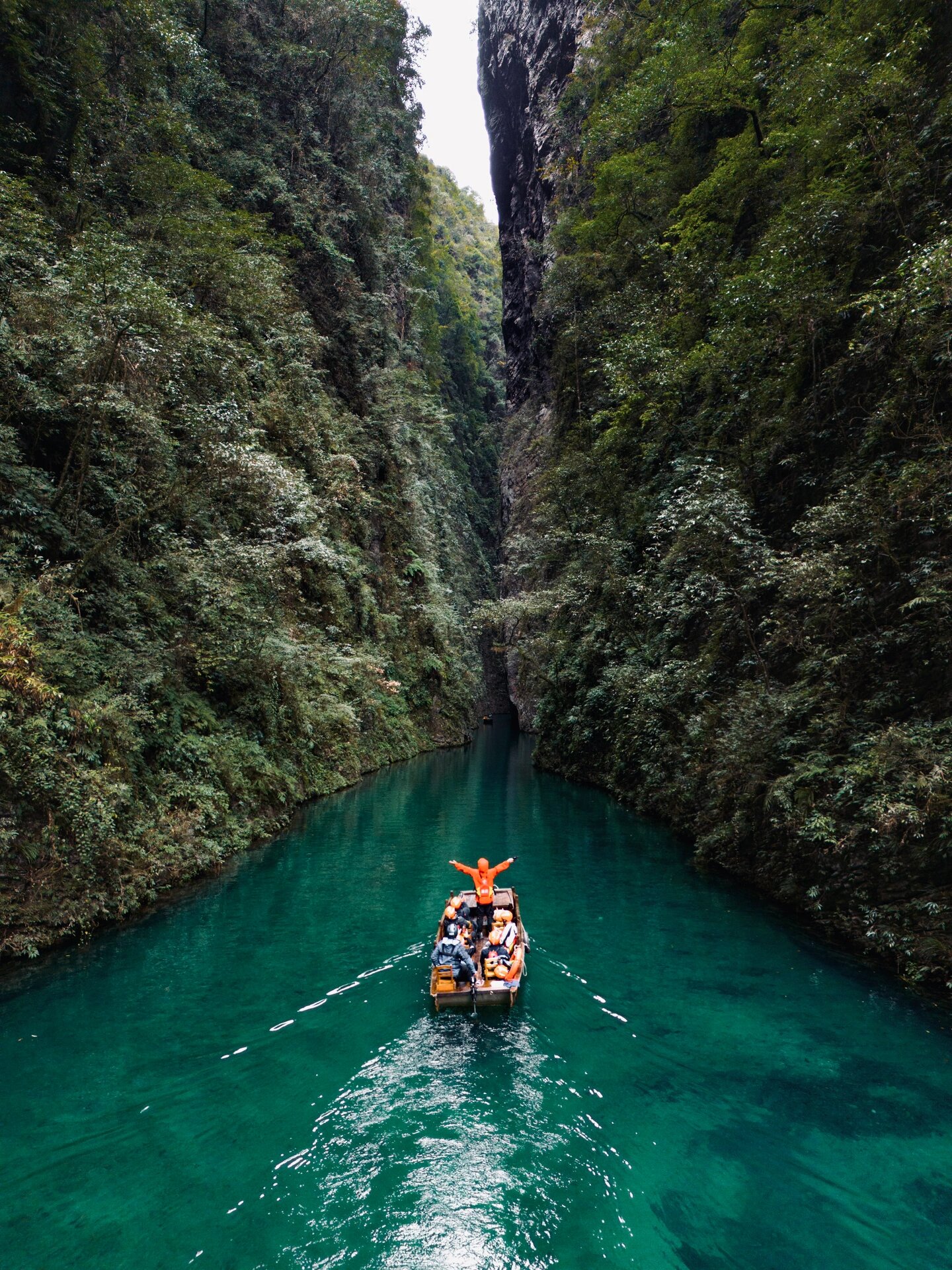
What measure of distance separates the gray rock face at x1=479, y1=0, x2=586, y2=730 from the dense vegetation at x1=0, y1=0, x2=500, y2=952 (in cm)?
816

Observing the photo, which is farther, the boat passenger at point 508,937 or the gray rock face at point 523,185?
the gray rock face at point 523,185

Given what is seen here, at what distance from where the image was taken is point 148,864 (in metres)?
9.45

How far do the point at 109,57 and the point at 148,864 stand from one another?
64.9 ft

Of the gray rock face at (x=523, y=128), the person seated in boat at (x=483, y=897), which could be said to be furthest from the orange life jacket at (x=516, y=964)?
the gray rock face at (x=523, y=128)

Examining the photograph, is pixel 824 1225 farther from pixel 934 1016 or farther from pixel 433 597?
pixel 433 597

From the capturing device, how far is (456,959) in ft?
23.1

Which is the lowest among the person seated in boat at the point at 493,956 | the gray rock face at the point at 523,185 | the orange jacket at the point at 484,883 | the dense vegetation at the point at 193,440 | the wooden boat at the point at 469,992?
the wooden boat at the point at 469,992

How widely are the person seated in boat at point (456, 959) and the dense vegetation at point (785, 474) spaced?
14.7ft

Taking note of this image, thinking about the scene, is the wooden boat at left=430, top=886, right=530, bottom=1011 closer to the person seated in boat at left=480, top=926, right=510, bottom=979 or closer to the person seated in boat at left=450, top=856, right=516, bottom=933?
the person seated in boat at left=480, top=926, right=510, bottom=979

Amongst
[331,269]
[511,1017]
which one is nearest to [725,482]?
[511,1017]

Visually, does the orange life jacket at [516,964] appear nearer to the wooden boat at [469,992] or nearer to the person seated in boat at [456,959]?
the wooden boat at [469,992]

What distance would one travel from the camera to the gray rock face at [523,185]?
34500mm

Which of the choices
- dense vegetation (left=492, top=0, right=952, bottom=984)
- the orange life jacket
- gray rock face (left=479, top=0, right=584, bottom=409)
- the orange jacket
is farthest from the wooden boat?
gray rock face (left=479, top=0, right=584, bottom=409)

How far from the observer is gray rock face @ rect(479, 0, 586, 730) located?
34500 mm
